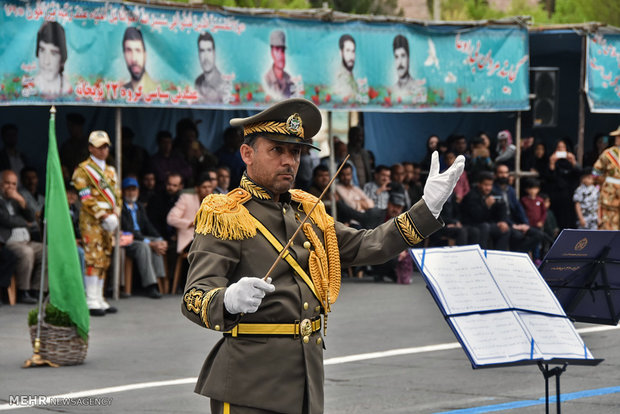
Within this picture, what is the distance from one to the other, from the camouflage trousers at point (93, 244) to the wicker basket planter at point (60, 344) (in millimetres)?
2805

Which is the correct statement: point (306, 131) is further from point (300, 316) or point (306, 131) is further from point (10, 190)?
point (10, 190)

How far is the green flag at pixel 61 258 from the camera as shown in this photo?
1008cm

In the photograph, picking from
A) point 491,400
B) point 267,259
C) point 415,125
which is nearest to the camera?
point 267,259

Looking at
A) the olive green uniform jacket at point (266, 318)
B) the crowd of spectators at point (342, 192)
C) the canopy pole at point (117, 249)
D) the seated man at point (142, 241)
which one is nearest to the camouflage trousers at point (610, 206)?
the crowd of spectators at point (342, 192)

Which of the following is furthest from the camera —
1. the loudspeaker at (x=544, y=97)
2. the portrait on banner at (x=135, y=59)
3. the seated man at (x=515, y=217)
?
the loudspeaker at (x=544, y=97)

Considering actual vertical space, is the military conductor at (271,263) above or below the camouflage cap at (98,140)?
below

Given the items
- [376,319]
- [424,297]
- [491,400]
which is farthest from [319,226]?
[424,297]

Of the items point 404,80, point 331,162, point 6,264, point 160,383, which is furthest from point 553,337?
point 404,80

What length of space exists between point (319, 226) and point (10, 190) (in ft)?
30.9

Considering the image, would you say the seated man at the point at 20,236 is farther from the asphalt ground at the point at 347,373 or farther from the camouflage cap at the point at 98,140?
the camouflage cap at the point at 98,140

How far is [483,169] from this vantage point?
748 inches

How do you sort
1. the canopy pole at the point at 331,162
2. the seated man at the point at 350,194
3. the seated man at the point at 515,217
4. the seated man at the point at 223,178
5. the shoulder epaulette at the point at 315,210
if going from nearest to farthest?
the shoulder epaulette at the point at 315,210, the seated man at the point at 223,178, the canopy pole at the point at 331,162, the seated man at the point at 350,194, the seated man at the point at 515,217

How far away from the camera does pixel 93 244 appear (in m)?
13.0

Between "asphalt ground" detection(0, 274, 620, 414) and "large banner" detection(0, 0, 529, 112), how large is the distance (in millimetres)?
2794
